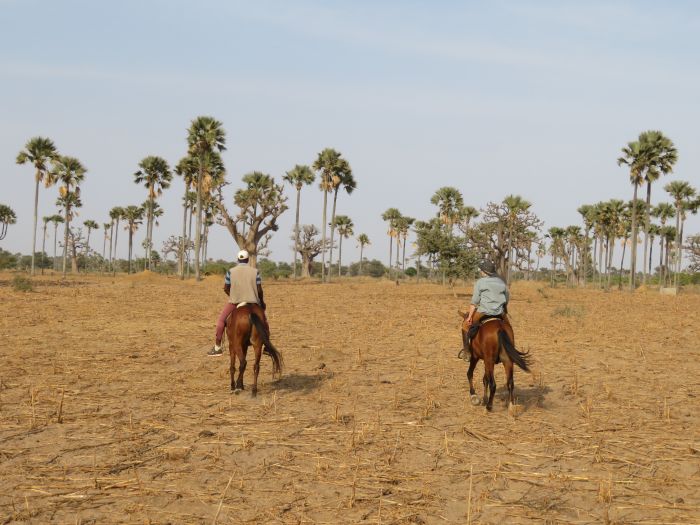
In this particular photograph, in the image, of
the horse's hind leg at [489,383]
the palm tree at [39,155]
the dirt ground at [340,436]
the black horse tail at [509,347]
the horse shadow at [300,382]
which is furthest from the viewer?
the palm tree at [39,155]

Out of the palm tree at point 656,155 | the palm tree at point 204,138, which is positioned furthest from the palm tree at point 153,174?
the palm tree at point 656,155

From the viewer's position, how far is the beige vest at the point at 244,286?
33.6 feet

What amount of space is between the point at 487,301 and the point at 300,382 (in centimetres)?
412

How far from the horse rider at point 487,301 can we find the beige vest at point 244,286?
3594 mm

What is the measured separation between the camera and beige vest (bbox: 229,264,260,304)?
1025 cm

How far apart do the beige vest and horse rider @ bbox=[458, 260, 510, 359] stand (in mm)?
3594

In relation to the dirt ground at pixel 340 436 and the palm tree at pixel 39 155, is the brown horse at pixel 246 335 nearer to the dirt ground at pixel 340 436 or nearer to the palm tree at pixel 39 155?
the dirt ground at pixel 340 436

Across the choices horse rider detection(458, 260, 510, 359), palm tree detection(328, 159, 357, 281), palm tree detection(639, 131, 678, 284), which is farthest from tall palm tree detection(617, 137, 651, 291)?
horse rider detection(458, 260, 510, 359)

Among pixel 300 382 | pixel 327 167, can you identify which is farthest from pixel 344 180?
pixel 300 382

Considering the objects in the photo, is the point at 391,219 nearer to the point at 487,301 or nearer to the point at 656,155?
the point at 656,155

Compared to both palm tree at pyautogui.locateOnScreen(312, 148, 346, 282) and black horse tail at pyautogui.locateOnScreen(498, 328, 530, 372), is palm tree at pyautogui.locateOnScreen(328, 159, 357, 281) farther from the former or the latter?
black horse tail at pyautogui.locateOnScreen(498, 328, 530, 372)

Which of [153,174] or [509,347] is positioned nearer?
[509,347]

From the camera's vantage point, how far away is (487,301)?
9.43 metres

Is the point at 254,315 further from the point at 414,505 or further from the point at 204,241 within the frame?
the point at 204,241
